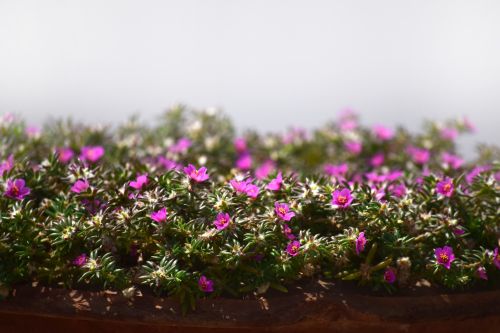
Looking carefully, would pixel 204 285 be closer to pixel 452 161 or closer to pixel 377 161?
pixel 452 161

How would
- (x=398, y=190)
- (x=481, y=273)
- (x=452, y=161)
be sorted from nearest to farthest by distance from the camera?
(x=481, y=273)
(x=398, y=190)
(x=452, y=161)

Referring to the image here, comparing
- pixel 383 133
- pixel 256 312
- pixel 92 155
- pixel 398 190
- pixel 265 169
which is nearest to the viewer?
pixel 256 312

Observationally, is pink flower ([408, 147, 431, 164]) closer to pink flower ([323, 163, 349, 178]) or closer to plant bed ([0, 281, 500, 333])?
pink flower ([323, 163, 349, 178])

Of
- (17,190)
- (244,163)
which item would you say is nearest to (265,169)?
(244,163)

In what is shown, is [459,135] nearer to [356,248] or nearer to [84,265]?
[356,248]

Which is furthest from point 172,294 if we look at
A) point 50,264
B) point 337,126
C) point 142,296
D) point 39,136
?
point 337,126

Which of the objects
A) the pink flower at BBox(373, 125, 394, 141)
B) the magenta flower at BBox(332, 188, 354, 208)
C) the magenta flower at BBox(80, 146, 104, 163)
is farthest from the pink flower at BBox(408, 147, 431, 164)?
the magenta flower at BBox(80, 146, 104, 163)

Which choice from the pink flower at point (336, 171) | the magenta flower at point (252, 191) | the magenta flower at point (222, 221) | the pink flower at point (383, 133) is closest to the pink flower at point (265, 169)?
the pink flower at point (336, 171)
